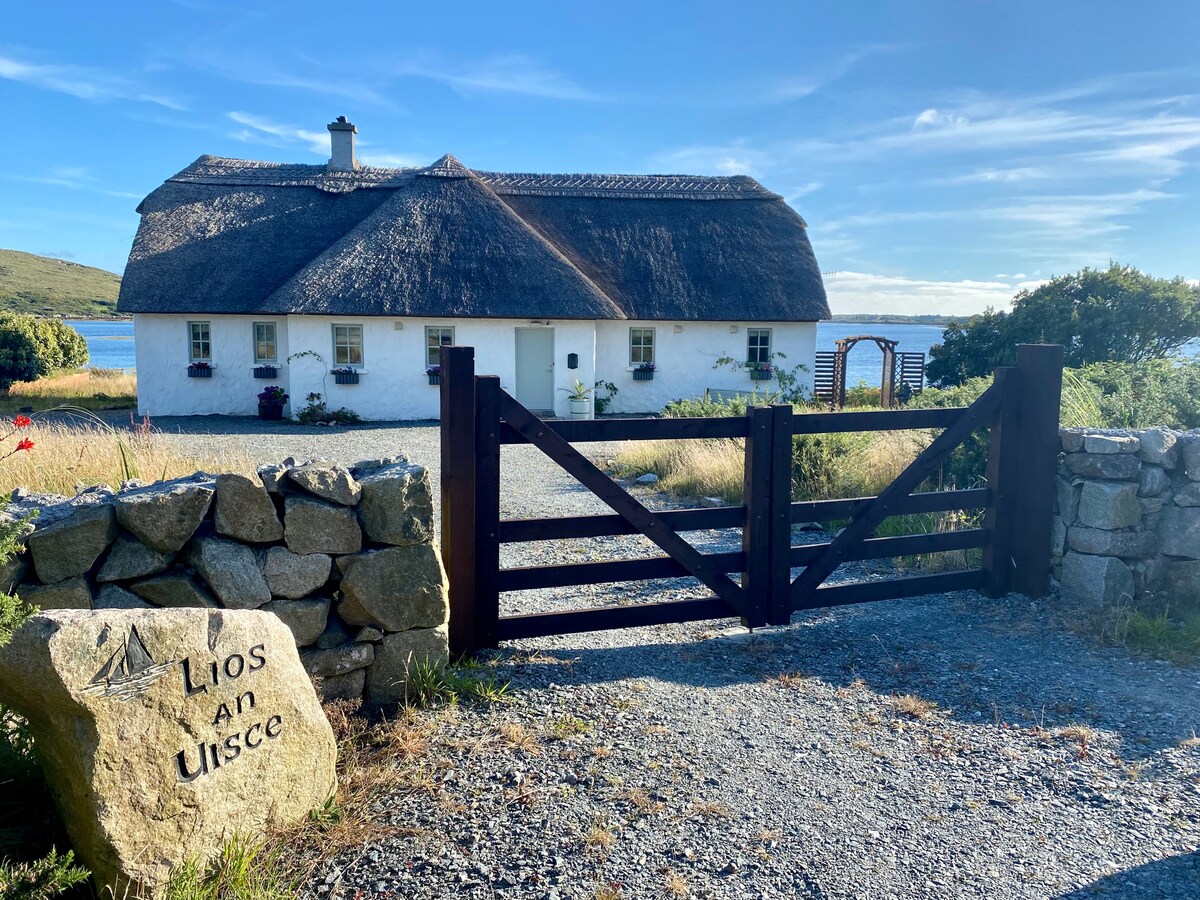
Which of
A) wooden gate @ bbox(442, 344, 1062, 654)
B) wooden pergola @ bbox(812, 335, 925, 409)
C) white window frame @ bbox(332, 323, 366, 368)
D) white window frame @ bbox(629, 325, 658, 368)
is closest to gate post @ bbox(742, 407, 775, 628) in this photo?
wooden gate @ bbox(442, 344, 1062, 654)

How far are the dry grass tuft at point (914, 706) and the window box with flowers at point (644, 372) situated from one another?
16.0 metres

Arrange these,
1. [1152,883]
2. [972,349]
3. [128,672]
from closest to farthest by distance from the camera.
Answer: [128,672] < [1152,883] < [972,349]

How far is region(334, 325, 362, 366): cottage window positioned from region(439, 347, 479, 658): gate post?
14.2 m

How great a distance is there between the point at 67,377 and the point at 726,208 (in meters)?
19.1

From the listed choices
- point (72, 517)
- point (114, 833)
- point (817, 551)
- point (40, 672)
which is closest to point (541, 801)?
point (114, 833)

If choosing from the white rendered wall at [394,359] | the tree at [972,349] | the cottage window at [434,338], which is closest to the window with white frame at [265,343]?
the white rendered wall at [394,359]

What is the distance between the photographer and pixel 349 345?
Answer: 1827 centimetres

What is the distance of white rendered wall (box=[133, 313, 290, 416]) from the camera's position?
1858 cm

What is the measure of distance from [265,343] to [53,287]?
333ft

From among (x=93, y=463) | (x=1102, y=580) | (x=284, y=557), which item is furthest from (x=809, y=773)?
(x=93, y=463)

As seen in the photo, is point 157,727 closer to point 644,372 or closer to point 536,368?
point 536,368

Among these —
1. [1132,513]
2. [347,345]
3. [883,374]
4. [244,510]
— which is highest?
[347,345]

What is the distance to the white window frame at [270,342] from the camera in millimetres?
18781

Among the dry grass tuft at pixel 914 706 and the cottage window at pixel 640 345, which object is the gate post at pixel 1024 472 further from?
the cottage window at pixel 640 345
